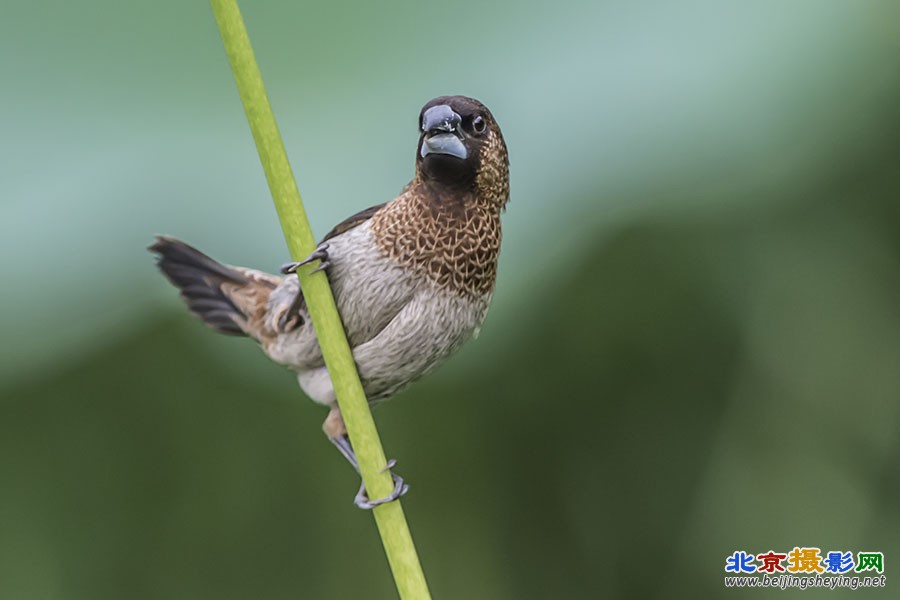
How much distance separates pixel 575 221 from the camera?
7.06 feet

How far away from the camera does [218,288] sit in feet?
6.82

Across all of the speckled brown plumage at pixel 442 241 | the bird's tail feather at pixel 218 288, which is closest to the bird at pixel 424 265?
the speckled brown plumage at pixel 442 241

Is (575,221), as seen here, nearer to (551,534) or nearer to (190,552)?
(551,534)

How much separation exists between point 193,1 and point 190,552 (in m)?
1.20

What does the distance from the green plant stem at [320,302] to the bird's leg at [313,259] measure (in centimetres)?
1

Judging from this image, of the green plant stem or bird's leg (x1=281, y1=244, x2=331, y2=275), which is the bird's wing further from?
the green plant stem

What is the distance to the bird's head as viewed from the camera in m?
1.52

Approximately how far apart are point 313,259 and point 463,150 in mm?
380

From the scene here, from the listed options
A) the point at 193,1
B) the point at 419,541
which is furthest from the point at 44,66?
the point at 419,541

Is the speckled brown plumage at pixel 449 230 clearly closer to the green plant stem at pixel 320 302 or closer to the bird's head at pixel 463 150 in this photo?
the bird's head at pixel 463 150

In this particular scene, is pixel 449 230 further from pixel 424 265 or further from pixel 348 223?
pixel 348 223

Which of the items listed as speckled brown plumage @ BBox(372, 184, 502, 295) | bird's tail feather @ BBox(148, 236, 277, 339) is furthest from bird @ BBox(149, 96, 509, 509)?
bird's tail feather @ BBox(148, 236, 277, 339)

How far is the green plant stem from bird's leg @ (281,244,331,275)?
0.01 m

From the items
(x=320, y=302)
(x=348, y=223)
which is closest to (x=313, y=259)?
(x=320, y=302)
